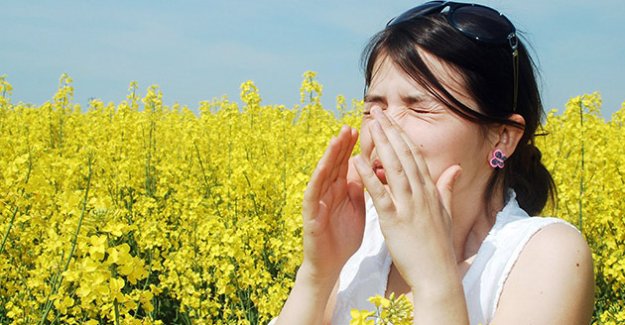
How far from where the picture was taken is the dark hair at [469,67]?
134cm

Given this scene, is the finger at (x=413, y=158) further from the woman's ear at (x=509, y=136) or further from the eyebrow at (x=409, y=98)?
the woman's ear at (x=509, y=136)

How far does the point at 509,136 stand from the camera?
144 cm

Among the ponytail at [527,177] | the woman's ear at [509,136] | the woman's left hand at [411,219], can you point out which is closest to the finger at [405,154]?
the woman's left hand at [411,219]

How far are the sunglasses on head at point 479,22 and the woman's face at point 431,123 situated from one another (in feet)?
0.27

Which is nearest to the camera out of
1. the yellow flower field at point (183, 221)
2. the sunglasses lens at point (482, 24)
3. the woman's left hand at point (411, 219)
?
the woman's left hand at point (411, 219)

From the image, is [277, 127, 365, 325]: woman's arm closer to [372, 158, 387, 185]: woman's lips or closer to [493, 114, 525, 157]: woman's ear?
[372, 158, 387, 185]: woman's lips

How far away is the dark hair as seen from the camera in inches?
52.6

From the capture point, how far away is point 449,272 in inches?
41.4

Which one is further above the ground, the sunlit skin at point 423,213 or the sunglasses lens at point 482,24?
the sunglasses lens at point 482,24

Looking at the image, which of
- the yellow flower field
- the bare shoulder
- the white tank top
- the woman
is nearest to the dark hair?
the woman

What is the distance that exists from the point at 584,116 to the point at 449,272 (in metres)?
3.98

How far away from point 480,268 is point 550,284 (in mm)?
154

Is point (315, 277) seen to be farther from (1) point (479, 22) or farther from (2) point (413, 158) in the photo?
(1) point (479, 22)

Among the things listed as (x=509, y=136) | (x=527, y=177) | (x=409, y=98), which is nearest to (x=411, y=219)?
(x=409, y=98)
